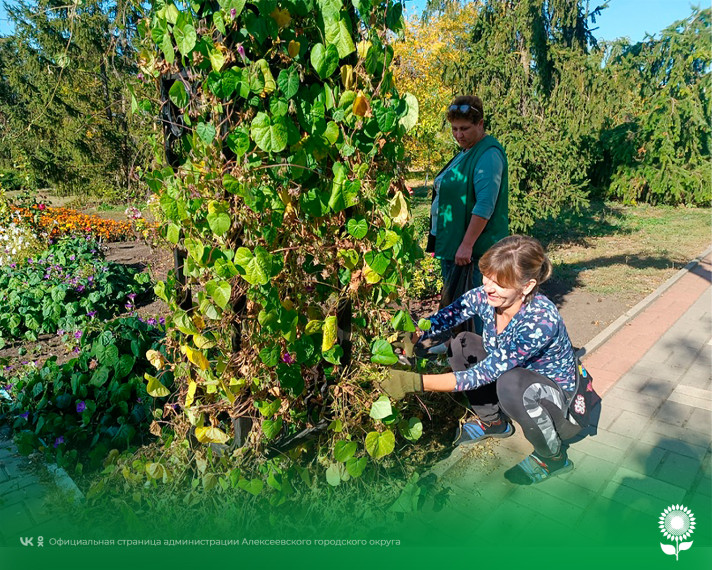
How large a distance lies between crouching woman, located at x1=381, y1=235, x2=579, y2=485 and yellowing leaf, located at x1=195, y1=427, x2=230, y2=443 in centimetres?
88

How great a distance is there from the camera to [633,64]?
14.1 metres

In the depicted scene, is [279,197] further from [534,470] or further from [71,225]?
[71,225]

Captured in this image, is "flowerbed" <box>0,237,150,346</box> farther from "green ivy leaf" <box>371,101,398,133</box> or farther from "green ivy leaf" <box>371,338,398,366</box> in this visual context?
"green ivy leaf" <box>371,101,398,133</box>

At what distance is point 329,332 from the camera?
154 cm

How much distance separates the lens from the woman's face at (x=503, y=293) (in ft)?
7.38

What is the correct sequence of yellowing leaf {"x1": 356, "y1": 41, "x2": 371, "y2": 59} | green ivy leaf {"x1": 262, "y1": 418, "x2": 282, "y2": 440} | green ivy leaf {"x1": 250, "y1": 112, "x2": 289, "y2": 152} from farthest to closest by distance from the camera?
green ivy leaf {"x1": 262, "y1": 418, "x2": 282, "y2": 440}
yellowing leaf {"x1": 356, "y1": 41, "x2": 371, "y2": 59}
green ivy leaf {"x1": 250, "y1": 112, "x2": 289, "y2": 152}

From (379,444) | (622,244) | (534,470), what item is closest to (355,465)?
(379,444)

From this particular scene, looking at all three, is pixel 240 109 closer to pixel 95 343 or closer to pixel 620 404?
pixel 95 343

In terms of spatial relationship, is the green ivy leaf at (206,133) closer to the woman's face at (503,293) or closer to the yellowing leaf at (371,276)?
the yellowing leaf at (371,276)

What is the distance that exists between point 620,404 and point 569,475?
3.06ft

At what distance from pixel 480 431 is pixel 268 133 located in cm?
205

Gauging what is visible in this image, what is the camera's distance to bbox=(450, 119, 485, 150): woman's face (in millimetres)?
2750

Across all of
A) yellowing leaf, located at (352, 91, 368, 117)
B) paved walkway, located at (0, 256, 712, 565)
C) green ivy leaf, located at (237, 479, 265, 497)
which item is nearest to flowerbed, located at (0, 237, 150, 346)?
paved walkway, located at (0, 256, 712, 565)
